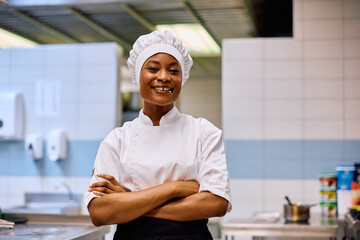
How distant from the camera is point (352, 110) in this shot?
431 cm

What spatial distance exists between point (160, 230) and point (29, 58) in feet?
12.7

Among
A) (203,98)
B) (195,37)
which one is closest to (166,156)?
(195,37)

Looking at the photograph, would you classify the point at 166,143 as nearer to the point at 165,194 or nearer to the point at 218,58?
the point at 165,194

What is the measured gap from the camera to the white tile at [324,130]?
170 inches

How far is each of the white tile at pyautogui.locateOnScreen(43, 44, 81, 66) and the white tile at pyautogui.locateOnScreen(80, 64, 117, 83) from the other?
0.14m

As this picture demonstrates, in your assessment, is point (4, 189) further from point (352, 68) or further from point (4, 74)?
point (352, 68)

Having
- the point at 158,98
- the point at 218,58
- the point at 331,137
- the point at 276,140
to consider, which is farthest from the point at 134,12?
the point at 158,98

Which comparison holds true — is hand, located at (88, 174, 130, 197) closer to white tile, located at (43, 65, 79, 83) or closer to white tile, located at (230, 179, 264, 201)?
white tile, located at (230, 179, 264, 201)

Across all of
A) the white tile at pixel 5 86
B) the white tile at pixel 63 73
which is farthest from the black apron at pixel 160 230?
the white tile at pixel 5 86

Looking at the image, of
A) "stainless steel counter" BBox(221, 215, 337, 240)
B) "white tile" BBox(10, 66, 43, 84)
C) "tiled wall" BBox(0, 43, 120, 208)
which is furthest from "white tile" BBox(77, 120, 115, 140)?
"stainless steel counter" BBox(221, 215, 337, 240)

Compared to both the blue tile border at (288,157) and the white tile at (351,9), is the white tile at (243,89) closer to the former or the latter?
the blue tile border at (288,157)

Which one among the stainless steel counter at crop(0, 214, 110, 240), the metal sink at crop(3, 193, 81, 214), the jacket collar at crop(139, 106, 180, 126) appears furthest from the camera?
the metal sink at crop(3, 193, 81, 214)

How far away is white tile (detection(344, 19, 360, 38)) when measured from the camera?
4.37 m

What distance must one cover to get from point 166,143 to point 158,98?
0.47 feet
